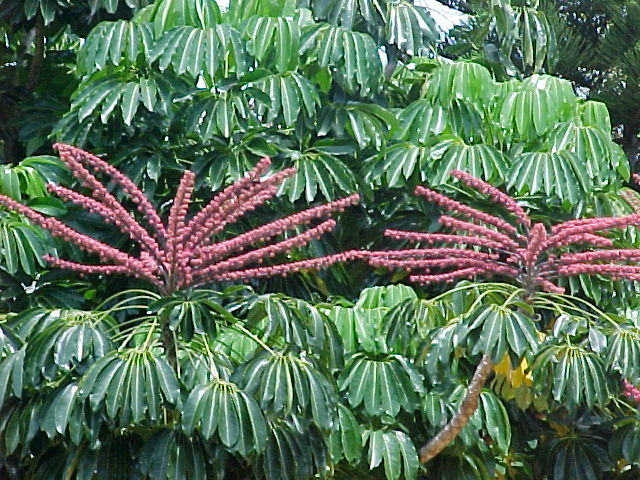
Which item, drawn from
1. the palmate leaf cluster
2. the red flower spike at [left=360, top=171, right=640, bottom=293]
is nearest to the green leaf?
the palmate leaf cluster

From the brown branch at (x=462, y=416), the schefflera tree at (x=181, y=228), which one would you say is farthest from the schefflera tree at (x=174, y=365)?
the brown branch at (x=462, y=416)

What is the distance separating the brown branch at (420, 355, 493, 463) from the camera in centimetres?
378

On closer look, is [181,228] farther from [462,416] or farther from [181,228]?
[462,416]

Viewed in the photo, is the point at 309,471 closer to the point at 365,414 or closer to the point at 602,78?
the point at 365,414

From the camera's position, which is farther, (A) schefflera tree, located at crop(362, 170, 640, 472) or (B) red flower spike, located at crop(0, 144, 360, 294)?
(A) schefflera tree, located at crop(362, 170, 640, 472)

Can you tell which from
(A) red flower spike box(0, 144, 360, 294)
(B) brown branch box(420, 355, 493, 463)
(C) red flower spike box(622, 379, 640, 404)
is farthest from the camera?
(C) red flower spike box(622, 379, 640, 404)

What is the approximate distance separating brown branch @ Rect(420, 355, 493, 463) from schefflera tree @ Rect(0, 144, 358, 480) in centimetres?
44

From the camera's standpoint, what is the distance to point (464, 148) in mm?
4805

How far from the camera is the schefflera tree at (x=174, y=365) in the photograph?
11.3 ft

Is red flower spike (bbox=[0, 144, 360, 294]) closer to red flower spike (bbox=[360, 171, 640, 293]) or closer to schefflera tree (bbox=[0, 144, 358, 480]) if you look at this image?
schefflera tree (bbox=[0, 144, 358, 480])

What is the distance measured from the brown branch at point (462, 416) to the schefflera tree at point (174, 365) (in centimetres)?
44

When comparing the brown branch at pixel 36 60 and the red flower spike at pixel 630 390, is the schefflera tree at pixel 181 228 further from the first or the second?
the brown branch at pixel 36 60

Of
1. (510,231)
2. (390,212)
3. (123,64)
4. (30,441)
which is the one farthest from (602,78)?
(30,441)

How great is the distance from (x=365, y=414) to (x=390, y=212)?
123 cm
